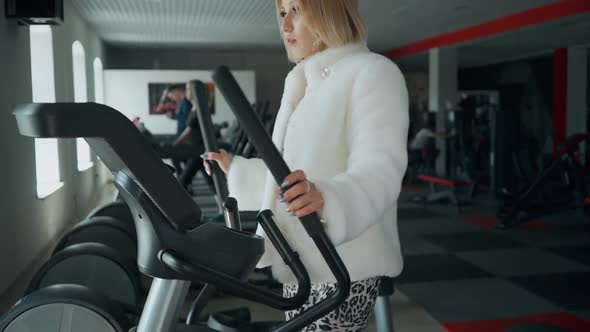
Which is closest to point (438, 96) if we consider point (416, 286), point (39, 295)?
point (416, 286)

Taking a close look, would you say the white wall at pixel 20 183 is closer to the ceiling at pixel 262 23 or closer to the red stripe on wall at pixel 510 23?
the ceiling at pixel 262 23

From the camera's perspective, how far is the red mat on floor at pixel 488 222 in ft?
21.0

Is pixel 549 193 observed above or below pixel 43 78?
below

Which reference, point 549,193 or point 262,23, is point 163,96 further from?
point 549,193

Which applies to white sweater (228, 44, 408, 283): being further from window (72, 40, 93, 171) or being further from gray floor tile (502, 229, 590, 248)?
window (72, 40, 93, 171)

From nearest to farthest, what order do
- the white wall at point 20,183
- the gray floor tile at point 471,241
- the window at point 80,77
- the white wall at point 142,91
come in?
the white wall at point 20,183, the gray floor tile at point 471,241, the window at point 80,77, the white wall at point 142,91

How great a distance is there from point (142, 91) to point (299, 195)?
12.9 m

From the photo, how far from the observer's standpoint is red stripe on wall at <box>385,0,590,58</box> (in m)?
8.46

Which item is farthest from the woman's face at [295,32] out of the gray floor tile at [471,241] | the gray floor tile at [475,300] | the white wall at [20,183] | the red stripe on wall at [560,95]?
the red stripe on wall at [560,95]

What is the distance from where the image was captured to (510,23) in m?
9.81

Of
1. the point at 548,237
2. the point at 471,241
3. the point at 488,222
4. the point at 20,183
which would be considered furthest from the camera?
the point at 488,222

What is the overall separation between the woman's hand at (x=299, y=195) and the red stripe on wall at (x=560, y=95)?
13483 millimetres

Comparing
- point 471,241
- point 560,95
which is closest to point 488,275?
point 471,241

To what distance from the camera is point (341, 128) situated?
1124mm
